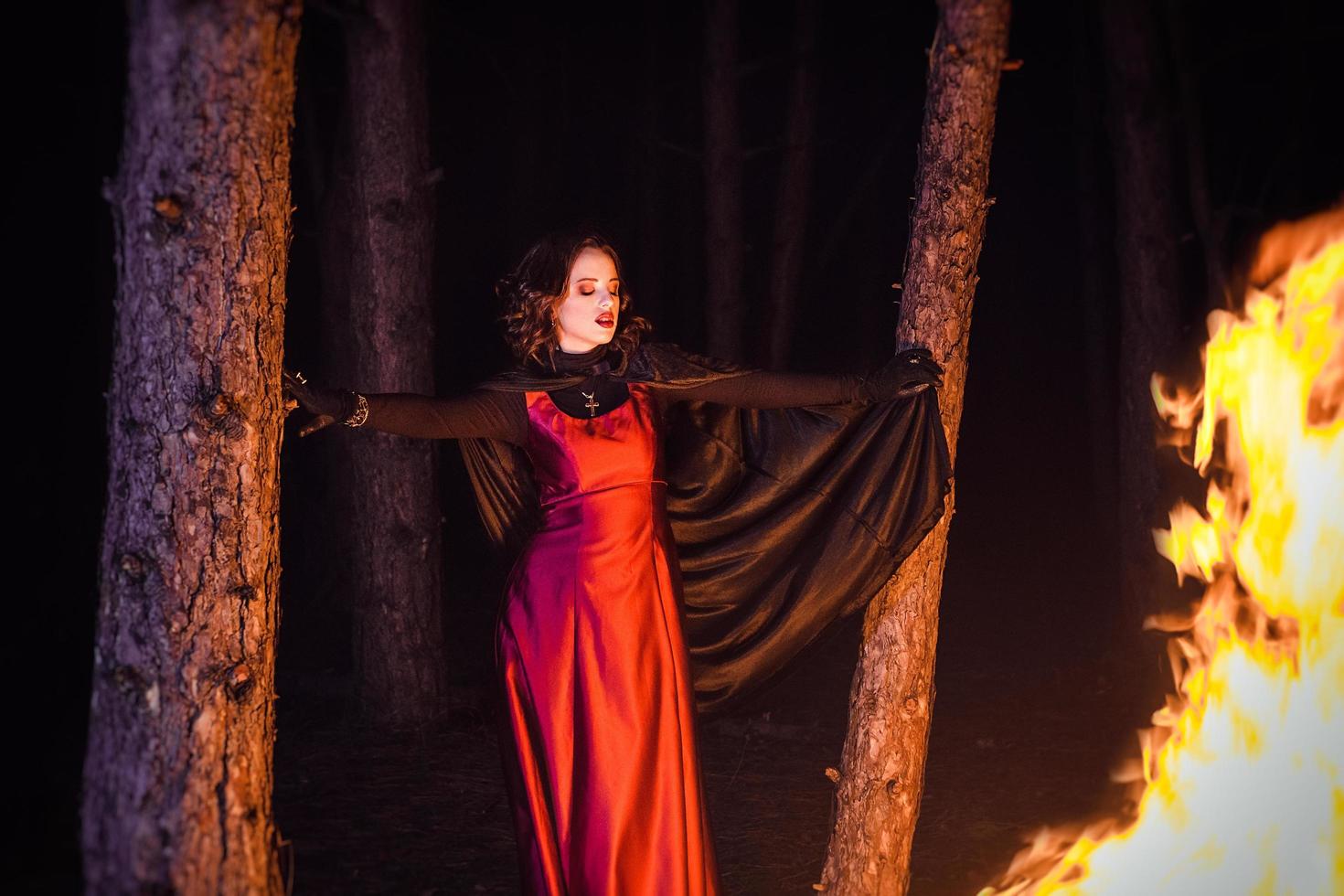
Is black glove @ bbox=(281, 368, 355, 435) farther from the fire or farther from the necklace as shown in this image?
the fire

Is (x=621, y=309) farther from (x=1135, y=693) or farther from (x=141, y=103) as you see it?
(x=1135, y=693)

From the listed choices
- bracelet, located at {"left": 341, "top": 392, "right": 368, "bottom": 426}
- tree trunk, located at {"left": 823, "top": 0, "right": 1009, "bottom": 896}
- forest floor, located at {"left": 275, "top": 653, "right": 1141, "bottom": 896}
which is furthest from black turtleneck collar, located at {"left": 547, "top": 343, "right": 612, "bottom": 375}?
forest floor, located at {"left": 275, "top": 653, "right": 1141, "bottom": 896}


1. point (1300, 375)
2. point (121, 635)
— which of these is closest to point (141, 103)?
point (121, 635)

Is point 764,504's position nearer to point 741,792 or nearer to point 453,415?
point 453,415

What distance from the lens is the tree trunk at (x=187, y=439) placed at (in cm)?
322

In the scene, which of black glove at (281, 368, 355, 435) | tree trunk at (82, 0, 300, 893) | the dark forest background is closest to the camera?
tree trunk at (82, 0, 300, 893)

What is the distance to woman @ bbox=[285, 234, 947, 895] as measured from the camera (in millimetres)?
3965

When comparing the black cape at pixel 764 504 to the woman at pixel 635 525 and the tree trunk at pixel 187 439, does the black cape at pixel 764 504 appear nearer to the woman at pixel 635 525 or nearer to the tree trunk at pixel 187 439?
the woman at pixel 635 525

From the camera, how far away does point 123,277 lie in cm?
327

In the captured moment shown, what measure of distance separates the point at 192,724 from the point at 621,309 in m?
2.05

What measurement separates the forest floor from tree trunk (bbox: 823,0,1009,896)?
953mm

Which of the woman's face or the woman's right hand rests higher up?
the woman's face

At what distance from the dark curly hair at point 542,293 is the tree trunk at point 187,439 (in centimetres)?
106

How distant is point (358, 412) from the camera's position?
379 cm
